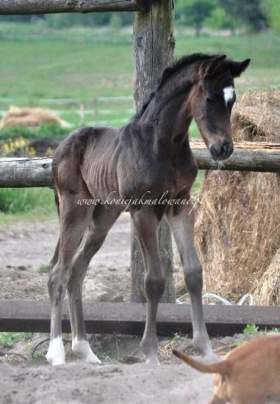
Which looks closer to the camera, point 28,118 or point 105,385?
point 105,385

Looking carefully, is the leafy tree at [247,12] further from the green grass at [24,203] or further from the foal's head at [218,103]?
the foal's head at [218,103]

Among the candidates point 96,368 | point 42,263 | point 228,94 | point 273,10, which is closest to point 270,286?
point 228,94

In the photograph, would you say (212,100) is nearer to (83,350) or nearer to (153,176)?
(153,176)

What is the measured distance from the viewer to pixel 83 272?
26.1 ft

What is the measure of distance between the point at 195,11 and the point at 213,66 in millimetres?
51889

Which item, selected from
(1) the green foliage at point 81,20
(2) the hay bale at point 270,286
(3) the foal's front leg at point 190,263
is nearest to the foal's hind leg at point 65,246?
(3) the foal's front leg at point 190,263

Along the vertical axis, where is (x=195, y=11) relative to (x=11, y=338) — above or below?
below

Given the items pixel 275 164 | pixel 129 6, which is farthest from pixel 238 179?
pixel 129 6

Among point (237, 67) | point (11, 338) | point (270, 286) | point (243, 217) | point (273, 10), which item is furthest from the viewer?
point (273, 10)

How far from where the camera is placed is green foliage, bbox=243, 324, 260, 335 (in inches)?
303

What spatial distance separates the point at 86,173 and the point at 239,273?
2.46 metres

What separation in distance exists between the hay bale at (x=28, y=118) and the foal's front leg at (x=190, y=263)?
66.9 ft

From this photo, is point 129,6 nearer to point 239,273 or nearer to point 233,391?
point 239,273

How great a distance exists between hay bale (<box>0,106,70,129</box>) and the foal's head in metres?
20.7
